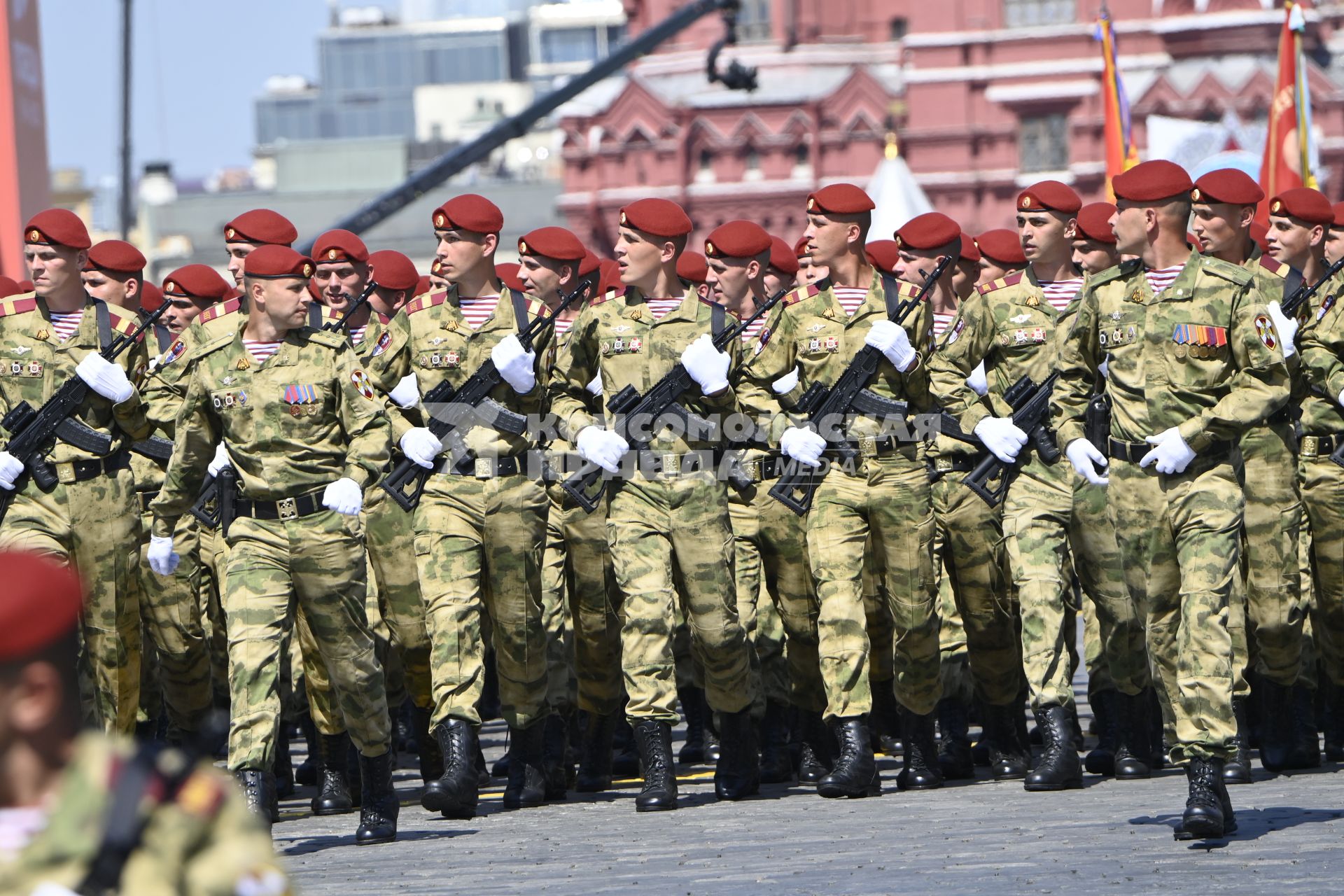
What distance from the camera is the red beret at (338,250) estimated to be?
9.82 meters

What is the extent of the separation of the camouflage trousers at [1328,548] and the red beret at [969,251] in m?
1.65

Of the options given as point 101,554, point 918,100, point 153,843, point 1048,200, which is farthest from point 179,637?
point 918,100

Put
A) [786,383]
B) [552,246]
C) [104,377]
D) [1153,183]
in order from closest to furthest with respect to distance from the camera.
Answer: [1153,183] → [104,377] → [786,383] → [552,246]

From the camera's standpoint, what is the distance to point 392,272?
391 inches

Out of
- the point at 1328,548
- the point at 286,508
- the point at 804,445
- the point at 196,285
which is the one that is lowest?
the point at 1328,548

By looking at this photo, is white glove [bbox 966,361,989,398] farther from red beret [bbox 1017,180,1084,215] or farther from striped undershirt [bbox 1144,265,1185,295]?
striped undershirt [bbox 1144,265,1185,295]

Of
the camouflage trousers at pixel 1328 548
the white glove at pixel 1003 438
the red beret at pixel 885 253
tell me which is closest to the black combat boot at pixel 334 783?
the white glove at pixel 1003 438

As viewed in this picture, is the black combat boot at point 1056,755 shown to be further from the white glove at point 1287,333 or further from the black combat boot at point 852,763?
the white glove at point 1287,333

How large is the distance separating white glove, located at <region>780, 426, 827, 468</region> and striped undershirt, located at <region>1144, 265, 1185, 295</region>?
1436 mm

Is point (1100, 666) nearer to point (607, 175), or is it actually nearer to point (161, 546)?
point (161, 546)

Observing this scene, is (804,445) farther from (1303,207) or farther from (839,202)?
(1303,207)

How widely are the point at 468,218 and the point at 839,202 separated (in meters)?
1.30

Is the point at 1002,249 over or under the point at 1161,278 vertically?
over

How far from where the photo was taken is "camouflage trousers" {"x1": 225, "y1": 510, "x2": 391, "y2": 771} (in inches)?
274
